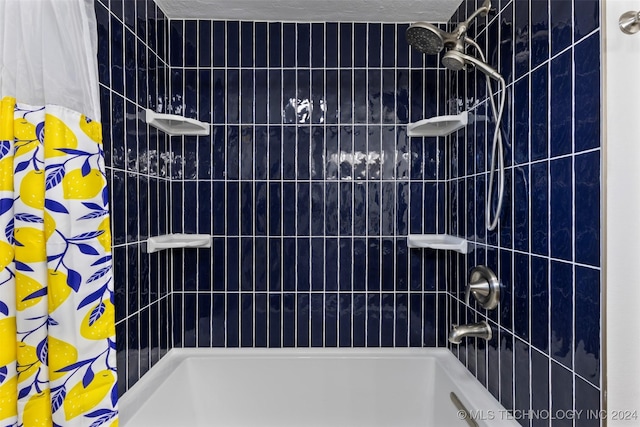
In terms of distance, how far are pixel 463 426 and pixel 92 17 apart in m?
1.69

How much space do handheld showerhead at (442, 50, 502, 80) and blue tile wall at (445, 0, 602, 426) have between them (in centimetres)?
4

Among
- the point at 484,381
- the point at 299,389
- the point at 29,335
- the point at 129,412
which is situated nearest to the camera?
the point at 29,335

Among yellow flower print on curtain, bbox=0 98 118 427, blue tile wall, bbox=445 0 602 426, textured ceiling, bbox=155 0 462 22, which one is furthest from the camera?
textured ceiling, bbox=155 0 462 22

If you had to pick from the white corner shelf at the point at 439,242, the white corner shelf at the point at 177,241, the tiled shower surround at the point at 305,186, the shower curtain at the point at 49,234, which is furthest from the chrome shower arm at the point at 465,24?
the white corner shelf at the point at 177,241

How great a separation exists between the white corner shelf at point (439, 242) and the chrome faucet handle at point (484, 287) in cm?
15

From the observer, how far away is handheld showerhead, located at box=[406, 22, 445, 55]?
1.35 m

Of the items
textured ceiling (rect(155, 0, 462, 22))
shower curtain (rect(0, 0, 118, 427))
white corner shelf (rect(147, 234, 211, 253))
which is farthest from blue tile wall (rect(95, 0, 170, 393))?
Result: shower curtain (rect(0, 0, 118, 427))

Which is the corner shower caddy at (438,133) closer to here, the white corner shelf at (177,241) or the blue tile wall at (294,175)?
the blue tile wall at (294,175)

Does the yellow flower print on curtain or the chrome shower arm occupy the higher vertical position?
the chrome shower arm

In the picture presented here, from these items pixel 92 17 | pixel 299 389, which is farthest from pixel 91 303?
pixel 299 389

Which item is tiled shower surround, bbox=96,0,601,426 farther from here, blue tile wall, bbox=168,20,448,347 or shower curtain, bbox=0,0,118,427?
shower curtain, bbox=0,0,118,427

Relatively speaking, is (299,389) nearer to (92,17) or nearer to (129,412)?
(129,412)

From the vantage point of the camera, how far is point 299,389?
185 centimetres

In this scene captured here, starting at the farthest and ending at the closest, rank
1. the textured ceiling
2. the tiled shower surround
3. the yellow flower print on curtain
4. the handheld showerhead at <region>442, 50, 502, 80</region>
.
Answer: the tiled shower surround → the textured ceiling → the handheld showerhead at <region>442, 50, 502, 80</region> → the yellow flower print on curtain
